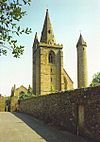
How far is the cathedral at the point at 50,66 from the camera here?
2889 inches

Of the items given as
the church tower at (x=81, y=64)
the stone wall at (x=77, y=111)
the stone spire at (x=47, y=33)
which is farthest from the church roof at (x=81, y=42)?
the stone wall at (x=77, y=111)

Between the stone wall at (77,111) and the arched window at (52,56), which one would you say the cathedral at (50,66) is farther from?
the stone wall at (77,111)

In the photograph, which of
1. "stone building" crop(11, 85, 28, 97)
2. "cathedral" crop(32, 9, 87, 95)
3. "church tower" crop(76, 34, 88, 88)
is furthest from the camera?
"stone building" crop(11, 85, 28, 97)

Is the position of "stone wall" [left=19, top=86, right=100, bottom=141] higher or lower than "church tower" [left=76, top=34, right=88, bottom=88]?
lower

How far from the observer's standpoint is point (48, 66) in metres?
76.8

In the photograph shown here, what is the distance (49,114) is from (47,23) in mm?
63536

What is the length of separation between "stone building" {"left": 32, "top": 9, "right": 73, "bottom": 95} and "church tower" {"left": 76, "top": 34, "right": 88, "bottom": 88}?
18.4 ft

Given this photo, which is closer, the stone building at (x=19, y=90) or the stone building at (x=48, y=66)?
the stone building at (x=48, y=66)

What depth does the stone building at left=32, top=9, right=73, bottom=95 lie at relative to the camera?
74.6m

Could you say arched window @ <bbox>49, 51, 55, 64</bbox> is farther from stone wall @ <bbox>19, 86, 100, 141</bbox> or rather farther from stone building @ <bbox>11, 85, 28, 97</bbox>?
stone wall @ <bbox>19, 86, 100, 141</bbox>

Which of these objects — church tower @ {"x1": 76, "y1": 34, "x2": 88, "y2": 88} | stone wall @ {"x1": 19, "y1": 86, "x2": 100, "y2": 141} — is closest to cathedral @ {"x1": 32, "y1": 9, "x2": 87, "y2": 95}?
church tower @ {"x1": 76, "y1": 34, "x2": 88, "y2": 88}

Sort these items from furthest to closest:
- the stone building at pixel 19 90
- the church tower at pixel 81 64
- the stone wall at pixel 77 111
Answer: the stone building at pixel 19 90, the church tower at pixel 81 64, the stone wall at pixel 77 111

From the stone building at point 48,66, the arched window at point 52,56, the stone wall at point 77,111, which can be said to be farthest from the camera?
the arched window at point 52,56

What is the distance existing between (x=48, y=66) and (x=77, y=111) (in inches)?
2457
